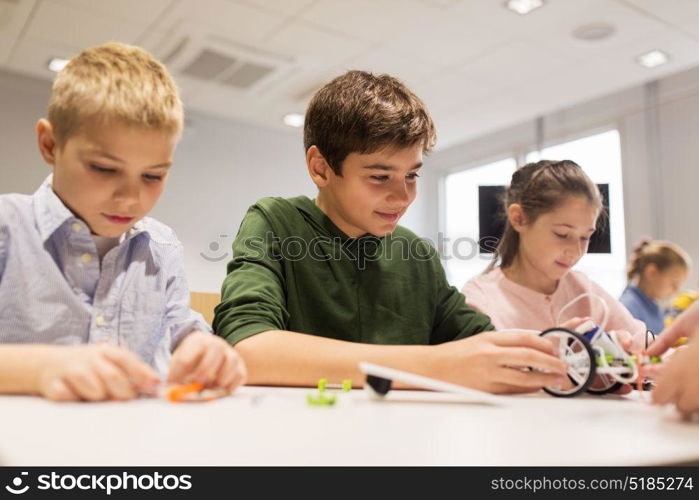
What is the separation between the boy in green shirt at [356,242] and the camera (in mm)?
955

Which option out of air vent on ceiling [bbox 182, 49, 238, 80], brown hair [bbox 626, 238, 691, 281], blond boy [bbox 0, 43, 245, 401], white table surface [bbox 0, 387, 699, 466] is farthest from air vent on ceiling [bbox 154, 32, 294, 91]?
white table surface [bbox 0, 387, 699, 466]

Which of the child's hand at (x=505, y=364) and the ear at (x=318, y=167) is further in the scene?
the ear at (x=318, y=167)

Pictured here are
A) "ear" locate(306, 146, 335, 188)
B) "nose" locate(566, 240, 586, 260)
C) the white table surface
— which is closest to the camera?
the white table surface

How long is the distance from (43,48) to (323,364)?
10.6 feet

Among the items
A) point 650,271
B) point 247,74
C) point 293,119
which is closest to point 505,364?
point 650,271

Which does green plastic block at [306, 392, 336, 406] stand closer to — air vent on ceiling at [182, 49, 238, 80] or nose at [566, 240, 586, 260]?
nose at [566, 240, 586, 260]

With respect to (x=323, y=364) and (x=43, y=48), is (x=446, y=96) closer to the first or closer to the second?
(x=43, y=48)

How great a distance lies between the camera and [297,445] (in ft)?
1.09

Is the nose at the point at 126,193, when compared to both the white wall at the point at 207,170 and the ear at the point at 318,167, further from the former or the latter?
the white wall at the point at 207,170

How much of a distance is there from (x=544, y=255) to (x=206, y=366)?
2.98 feet

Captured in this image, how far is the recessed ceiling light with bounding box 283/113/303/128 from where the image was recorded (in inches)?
161

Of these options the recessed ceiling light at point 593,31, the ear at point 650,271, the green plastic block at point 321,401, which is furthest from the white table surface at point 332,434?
the recessed ceiling light at point 593,31

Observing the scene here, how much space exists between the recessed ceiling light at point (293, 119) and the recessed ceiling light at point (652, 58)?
2111 mm
